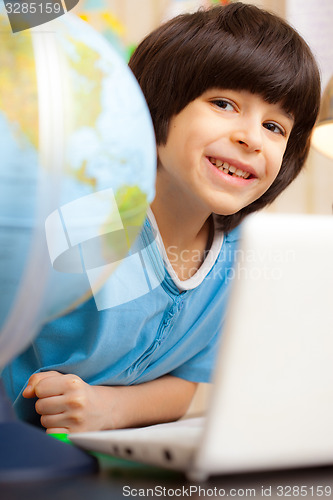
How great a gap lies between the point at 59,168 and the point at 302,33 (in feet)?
5.94

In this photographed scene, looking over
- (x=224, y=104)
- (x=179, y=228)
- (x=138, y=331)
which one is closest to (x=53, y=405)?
(x=138, y=331)

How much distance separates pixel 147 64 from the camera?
0.95 m

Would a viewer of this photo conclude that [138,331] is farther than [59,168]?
Yes

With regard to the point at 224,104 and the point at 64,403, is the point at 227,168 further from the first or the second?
the point at 64,403

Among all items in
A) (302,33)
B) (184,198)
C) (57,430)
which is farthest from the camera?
(302,33)

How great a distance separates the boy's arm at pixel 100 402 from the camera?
0.70 metres

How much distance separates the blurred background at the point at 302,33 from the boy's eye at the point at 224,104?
48.5 inches

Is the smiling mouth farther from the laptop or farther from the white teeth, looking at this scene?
the laptop

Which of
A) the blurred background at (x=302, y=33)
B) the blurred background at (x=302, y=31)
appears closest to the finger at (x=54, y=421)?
the blurred background at (x=302, y=33)

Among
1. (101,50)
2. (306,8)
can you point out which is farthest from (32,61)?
(306,8)

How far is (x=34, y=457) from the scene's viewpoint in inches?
13.2

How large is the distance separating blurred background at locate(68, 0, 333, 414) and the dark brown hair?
3.65 ft

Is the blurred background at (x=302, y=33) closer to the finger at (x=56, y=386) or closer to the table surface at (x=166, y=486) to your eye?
the finger at (x=56, y=386)

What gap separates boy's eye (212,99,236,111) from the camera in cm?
81
